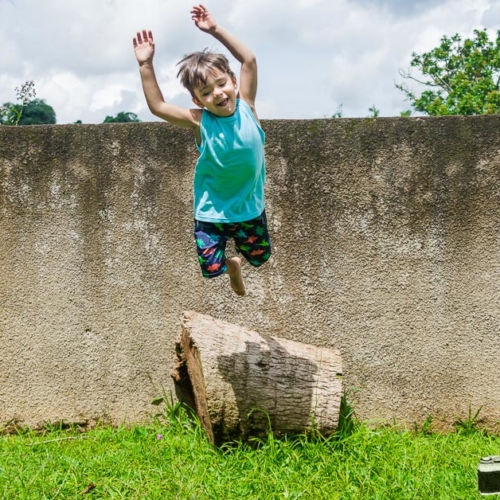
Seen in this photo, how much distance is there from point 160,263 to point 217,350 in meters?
0.78

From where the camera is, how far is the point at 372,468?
142 inches

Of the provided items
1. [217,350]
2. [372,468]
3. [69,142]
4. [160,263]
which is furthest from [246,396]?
[69,142]

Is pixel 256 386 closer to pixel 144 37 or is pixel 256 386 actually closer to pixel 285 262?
pixel 285 262

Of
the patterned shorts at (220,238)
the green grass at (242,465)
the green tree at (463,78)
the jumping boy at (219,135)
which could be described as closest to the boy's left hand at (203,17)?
the jumping boy at (219,135)

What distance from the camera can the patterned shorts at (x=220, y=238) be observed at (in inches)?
140

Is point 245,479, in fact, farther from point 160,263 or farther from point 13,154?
point 13,154

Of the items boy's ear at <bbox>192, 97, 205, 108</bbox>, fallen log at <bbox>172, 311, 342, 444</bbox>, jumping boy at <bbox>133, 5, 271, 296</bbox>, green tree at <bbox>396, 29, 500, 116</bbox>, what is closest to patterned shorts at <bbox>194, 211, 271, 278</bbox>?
jumping boy at <bbox>133, 5, 271, 296</bbox>

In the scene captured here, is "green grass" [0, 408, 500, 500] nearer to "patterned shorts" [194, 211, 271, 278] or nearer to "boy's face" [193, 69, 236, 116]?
"patterned shorts" [194, 211, 271, 278]

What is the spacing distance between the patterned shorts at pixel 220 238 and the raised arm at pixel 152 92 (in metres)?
0.52

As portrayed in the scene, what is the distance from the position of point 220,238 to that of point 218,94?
75 centimetres

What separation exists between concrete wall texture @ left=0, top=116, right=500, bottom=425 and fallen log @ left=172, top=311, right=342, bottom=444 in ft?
1.45

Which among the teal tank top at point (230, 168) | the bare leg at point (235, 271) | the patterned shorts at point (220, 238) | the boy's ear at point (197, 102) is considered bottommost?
the bare leg at point (235, 271)

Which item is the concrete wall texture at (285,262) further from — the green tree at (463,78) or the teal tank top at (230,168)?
the green tree at (463,78)

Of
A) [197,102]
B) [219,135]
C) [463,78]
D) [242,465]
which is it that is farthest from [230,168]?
[463,78]
